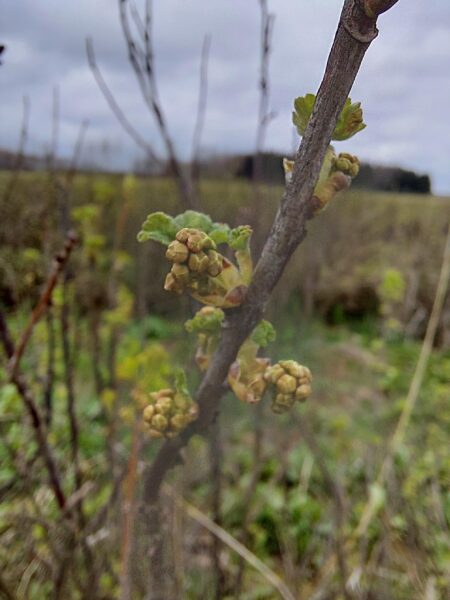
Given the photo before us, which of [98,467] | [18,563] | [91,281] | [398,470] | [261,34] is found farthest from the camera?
[398,470]

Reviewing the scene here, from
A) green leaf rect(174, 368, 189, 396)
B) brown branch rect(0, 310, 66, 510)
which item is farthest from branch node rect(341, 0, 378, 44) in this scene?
brown branch rect(0, 310, 66, 510)

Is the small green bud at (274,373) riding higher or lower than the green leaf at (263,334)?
lower

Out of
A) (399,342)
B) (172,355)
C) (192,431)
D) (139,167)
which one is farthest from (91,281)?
(399,342)

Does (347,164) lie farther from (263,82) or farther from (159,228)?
(263,82)

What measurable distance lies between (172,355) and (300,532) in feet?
5.37

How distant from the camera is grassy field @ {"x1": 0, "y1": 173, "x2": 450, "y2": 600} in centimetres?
97

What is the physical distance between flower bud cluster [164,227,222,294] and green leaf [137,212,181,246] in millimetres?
31

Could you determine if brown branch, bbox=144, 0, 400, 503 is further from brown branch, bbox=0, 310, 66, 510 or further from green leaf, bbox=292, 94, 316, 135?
brown branch, bbox=0, 310, 66, 510

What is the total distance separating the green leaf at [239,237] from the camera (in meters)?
0.36

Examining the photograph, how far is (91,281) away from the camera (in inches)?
87.7

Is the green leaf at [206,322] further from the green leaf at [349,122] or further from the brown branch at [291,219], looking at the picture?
the green leaf at [349,122]

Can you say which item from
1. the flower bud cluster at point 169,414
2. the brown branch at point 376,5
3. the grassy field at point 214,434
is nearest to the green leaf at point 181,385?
the flower bud cluster at point 169,414

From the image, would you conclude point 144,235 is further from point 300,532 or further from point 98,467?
point 300,532

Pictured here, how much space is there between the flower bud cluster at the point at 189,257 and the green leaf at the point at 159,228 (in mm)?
31
